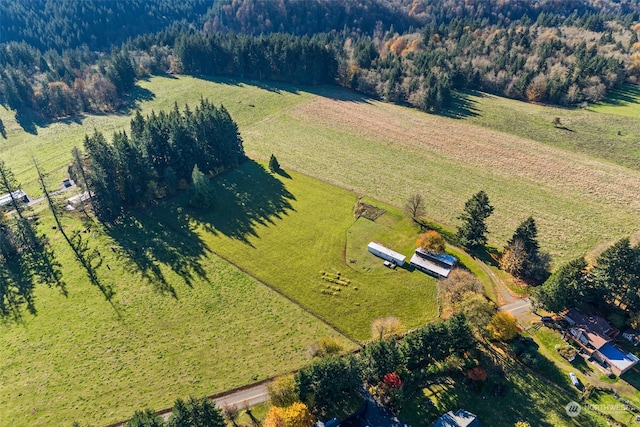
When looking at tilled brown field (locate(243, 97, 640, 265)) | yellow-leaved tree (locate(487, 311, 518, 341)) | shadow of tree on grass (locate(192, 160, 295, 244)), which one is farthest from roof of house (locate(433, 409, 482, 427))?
shadow of tree on grass (locate(192, 160, 295, 244))

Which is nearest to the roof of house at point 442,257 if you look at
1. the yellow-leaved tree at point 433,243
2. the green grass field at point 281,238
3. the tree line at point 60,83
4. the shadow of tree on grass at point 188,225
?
the yellow-leaved tree at point 433,243

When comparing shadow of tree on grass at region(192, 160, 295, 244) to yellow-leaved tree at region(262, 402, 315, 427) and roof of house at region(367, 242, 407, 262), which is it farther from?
yellow-leaved tree at region(262, 402, 315, 427)

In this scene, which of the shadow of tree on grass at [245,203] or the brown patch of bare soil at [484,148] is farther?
→ the brown patch of bare soil at [484,148]

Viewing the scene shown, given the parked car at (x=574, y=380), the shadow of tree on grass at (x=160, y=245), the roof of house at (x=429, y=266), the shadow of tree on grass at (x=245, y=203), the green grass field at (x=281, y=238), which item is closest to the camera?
the parked car at (x=574, y=380)

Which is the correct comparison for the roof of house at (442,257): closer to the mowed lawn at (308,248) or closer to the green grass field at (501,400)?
the mowed lawn at (308,248)

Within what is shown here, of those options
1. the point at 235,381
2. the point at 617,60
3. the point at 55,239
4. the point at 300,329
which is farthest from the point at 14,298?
the point at 617,60

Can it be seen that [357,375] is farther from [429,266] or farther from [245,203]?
→ [245,203]

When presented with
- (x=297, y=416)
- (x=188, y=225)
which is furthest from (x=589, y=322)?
(x=188, y=225)
